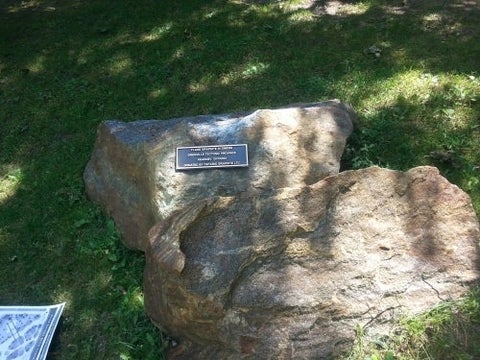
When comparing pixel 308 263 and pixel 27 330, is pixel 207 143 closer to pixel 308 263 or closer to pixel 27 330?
pixel 308 263

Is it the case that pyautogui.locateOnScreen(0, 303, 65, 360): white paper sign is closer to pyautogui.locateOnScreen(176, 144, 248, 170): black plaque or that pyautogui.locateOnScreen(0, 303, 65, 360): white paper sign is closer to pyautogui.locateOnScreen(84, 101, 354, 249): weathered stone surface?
pyautogui.locateOnScreen(84, 101, 354, 249): weathered stone surface

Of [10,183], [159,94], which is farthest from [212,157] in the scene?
[10,183]

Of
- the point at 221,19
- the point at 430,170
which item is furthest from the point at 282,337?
the point at 221,19

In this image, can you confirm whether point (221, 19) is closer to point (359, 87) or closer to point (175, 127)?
point (359, 87)

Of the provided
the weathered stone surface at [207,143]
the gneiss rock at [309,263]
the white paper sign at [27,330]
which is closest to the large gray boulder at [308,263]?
the gneiss rock at [309,263]

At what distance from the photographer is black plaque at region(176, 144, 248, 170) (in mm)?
4172

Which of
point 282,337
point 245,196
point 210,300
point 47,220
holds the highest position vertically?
point 245,196

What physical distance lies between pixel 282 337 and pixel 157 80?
396cm

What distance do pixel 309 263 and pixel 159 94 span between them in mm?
3409

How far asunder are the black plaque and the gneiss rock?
0.62 metres

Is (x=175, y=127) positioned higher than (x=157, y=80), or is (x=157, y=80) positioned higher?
(x=175, y=127)

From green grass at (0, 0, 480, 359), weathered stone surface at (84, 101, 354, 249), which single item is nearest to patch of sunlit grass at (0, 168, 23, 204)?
green grass at (0, 0, 480, 359)

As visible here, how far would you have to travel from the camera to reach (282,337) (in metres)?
3.32

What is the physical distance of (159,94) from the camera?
6.18 meters
